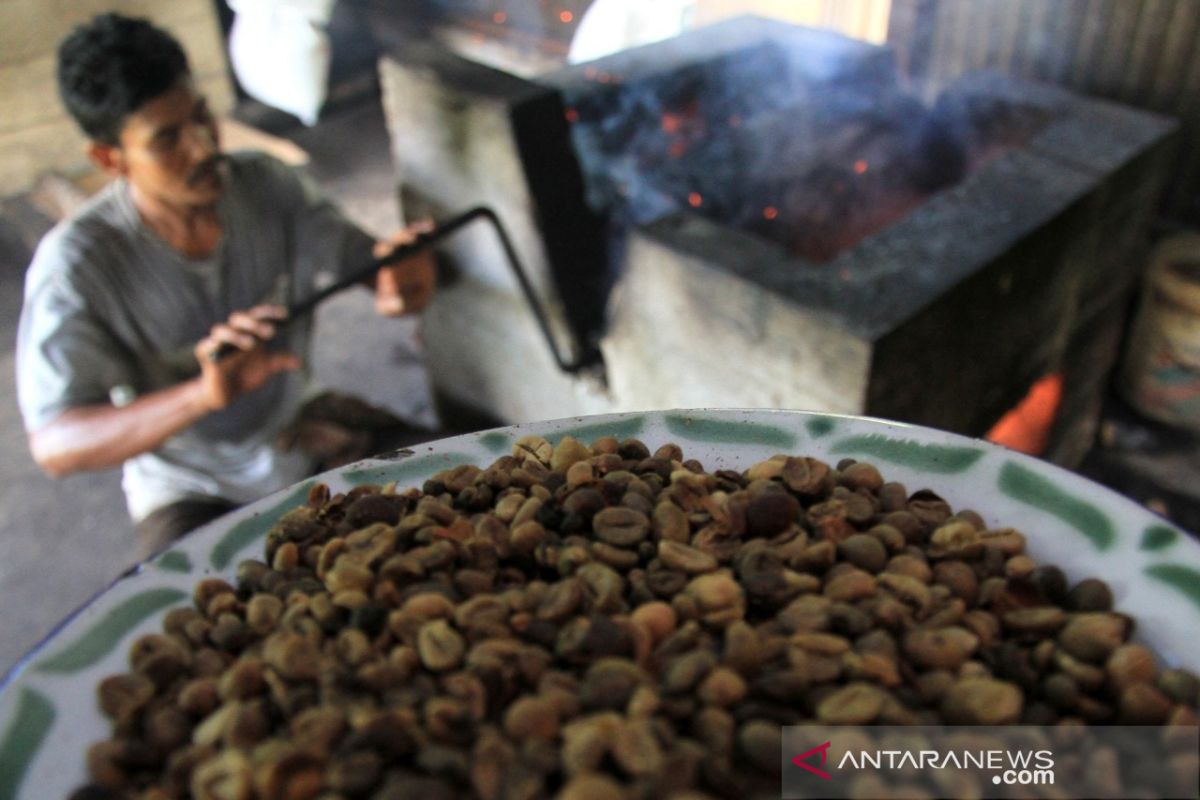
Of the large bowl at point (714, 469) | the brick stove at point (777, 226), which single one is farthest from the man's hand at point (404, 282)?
the large bowl at point (714, 469)

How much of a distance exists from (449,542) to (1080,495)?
2.16ft

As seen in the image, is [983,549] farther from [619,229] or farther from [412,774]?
[619,229]

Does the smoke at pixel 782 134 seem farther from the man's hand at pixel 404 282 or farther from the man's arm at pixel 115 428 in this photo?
the man's arm at pixel 115 428

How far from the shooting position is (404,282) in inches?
107

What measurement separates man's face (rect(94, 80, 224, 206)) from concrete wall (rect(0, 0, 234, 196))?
3477 millimetres

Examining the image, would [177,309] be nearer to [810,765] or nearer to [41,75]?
[810,765]

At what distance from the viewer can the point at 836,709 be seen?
803 mm

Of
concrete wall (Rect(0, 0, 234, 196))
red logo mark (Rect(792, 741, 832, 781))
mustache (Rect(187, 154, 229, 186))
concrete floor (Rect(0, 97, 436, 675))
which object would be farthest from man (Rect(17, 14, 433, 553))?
concrete wall (Rect(0, 0, 234, 196))

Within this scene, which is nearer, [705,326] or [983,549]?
[983,549]

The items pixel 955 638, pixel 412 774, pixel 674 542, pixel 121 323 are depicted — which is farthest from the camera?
pixel 121 323

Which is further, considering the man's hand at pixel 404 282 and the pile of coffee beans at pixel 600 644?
the man's hand at pixel 404 282

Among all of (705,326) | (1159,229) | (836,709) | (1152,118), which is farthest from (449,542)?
(1159,229)

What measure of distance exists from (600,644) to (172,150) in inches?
71.5

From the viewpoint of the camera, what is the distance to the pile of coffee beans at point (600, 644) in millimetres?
768
